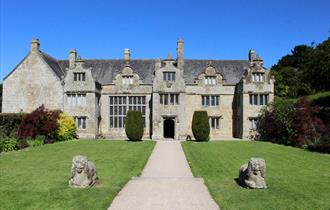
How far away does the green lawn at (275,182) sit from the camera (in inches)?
371

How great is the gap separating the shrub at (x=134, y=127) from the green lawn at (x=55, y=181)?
11.3m

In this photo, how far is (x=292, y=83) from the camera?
59.8 meters

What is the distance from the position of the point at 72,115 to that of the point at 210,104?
14256 millimetres

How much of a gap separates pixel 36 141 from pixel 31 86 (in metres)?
12.2

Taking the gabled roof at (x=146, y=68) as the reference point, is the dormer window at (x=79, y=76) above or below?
below

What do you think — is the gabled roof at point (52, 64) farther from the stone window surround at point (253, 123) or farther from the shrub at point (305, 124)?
the shrub at point (305, 124)

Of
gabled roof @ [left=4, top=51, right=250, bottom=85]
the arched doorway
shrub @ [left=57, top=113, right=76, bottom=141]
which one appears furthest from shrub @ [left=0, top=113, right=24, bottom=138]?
the arched doorway

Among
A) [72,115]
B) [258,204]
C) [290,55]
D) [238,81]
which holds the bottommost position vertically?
[258,204]

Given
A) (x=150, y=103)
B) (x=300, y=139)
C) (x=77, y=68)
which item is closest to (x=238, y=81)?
(x=150, y=103)

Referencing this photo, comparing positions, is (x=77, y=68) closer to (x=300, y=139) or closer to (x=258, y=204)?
(x=300, y=139)

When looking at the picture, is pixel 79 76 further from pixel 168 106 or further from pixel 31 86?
pixel 168 106

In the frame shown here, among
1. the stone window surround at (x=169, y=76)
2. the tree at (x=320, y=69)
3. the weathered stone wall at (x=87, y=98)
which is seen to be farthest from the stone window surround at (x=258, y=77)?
the weathered stone wall at (x=87, y=98)

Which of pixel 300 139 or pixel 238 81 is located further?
pixel 238 81

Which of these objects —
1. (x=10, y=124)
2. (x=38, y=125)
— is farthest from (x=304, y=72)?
(x=10, y=124)
